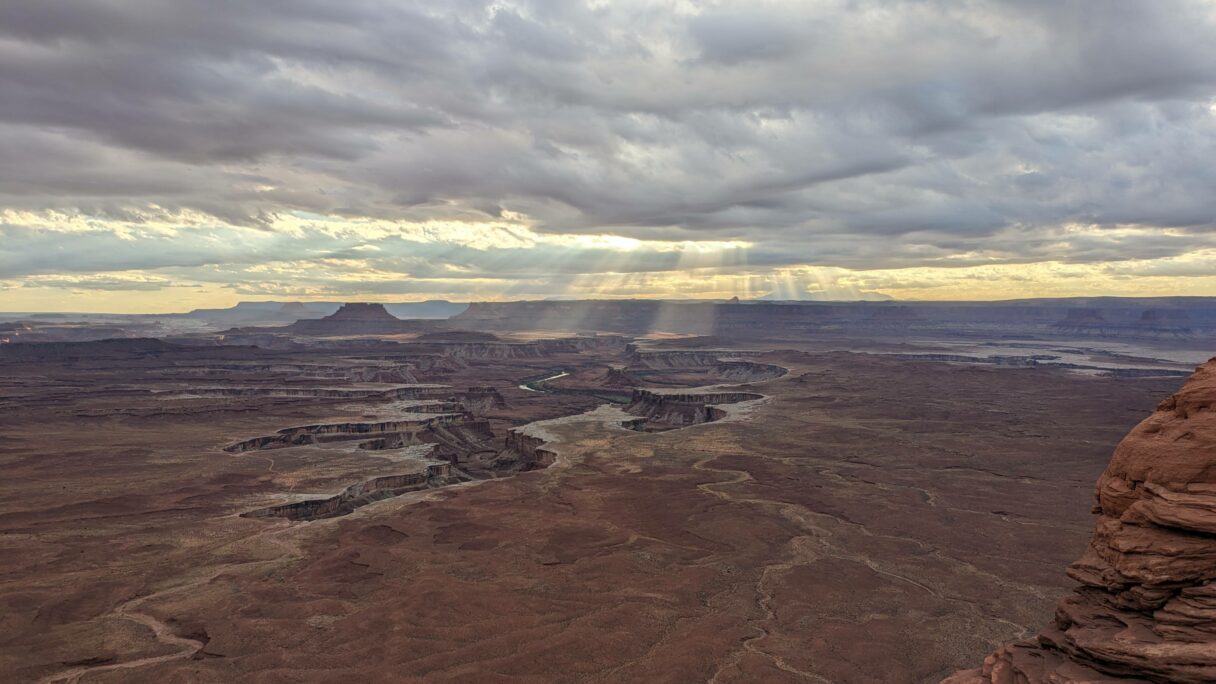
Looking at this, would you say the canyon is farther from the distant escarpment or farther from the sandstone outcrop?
the distant escarpment

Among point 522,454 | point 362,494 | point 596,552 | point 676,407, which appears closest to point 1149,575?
point 596,552

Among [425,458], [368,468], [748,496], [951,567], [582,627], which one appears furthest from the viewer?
[425,458]

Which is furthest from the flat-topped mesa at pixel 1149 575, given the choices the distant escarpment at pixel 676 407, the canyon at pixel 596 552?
the distant escarpment at pixel 676 407

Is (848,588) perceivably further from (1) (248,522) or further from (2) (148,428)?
(2) (148,428)

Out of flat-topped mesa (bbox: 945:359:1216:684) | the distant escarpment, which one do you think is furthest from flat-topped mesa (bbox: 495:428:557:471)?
flat-topped mesa (bbox: 945:359:1216:684)

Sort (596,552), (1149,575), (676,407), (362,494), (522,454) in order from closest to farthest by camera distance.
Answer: (1149,575) → (596,552) → (362,494) → (522,454) → (676,407)

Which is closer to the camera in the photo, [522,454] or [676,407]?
[522,454]

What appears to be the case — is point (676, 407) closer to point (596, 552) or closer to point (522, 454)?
point (522, 454)

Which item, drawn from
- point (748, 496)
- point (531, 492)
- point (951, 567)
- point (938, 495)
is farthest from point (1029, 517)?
point (531, 492)
